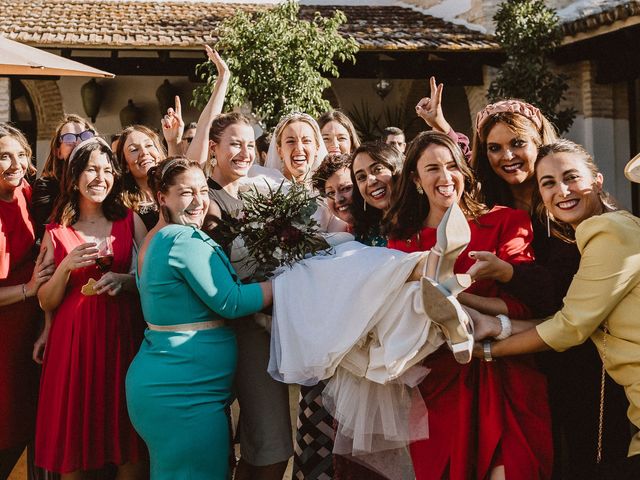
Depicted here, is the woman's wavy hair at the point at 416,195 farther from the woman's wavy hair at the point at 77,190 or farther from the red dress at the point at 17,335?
the red dress at the point at 17,335

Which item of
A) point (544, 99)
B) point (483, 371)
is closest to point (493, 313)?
point (483, 371)

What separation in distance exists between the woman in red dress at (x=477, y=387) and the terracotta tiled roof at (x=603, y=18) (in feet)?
25.7

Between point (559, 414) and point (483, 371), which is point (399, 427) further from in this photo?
point (559, 414)

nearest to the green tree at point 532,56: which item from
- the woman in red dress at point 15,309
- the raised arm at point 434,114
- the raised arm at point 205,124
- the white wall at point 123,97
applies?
the white wall at point 123,97

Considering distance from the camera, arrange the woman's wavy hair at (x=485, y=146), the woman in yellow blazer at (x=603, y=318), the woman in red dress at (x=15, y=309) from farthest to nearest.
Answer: the woman in red dress at (x=15, y=309)
the woman's wavy hair at (x=485, y=146)
the woman in yellow blazer at (x=603, y=318)

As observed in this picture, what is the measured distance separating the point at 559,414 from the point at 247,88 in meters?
7.24

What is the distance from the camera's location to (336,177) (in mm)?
3887

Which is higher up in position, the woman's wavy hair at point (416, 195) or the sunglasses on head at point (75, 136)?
the sunglasses on head at point (75, 136)

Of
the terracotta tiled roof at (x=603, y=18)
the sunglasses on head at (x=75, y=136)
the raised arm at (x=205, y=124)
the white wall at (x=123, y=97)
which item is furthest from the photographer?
the white wall at (x=123, y=97)

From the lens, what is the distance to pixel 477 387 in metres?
2.88

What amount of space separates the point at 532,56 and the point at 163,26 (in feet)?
18.9

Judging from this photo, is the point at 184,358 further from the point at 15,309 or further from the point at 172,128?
the point at 172,128

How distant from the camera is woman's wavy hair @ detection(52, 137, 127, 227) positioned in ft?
11.9

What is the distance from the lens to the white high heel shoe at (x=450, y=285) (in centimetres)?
239
